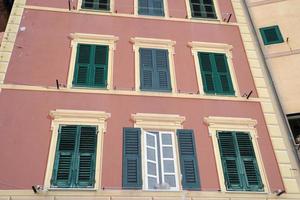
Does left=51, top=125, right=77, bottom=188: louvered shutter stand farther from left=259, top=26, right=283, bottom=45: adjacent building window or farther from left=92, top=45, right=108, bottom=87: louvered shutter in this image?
left=259, top=26, right=283, bottom=45: adjacent building window

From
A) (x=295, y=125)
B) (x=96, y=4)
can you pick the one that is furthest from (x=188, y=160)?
(x=96, y=4)

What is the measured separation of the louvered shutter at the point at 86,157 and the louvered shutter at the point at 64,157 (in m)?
0.16

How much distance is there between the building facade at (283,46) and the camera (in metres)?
11.5

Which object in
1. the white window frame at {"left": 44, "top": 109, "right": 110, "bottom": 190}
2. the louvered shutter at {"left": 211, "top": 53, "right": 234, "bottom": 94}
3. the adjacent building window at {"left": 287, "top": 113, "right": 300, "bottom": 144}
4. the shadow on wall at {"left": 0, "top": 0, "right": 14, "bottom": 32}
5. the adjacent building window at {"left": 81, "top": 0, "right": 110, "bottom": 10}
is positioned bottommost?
the white window frame at {"left": 44, "top": 109, "right": 110, "bottom": 190}

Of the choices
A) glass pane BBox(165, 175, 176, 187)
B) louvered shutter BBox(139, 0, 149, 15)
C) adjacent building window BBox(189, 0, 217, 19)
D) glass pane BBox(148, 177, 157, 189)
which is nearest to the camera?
glass pane BBox(148, 177, 157, 189)

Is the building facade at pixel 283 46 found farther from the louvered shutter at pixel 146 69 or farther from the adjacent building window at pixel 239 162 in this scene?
the louvered shutter at pixel 146 69

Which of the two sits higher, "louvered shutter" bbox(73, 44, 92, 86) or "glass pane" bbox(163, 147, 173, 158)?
"louvered shutter" bbox(73, 44, 92, 86)

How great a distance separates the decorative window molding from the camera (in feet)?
31.4

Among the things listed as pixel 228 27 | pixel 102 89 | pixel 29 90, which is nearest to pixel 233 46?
pixel 228 27

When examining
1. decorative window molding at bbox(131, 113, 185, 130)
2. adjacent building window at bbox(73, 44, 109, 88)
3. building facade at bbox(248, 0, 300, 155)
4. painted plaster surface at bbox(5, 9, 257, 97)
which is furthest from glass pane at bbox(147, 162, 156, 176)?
building facade at bbox(248, 0, 300, 155)

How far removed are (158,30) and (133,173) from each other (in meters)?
5.15

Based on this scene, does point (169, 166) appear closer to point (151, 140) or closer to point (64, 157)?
point (151, 140)

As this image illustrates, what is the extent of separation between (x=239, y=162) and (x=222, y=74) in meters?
2.92

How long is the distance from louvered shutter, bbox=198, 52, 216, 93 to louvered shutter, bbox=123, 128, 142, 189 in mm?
2579
